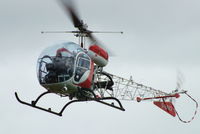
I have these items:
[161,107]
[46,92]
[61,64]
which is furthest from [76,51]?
[161,107]

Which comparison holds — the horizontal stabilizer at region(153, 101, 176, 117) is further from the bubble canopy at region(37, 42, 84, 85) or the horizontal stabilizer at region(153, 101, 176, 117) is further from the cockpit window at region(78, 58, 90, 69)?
the bubble canopy at region(37, 42, 84, 85)

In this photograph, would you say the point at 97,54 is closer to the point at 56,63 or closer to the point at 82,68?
the point at 82,68

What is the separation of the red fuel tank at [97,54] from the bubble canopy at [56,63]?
1.65m

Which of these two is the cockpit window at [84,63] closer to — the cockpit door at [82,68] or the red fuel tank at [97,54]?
the cockpit door at [82,68]

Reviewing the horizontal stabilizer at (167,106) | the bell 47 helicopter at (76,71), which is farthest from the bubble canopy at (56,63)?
the horizontal stabilizer at (167,106)

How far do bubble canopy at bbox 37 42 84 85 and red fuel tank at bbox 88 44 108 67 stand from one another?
165 centimetres

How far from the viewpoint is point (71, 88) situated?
23.8 meters

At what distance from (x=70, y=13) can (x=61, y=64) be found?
2.67 meters

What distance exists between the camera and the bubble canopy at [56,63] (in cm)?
2302

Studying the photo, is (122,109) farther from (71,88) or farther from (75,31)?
(75,31)

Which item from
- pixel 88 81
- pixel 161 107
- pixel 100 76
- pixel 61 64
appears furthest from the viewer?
pixel 161 107

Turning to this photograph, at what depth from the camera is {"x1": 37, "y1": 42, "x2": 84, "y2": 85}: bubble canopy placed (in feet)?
75.5

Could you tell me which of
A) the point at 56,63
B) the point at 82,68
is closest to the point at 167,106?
the point at 82,68

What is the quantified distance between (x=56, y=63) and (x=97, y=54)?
307 centimetres
